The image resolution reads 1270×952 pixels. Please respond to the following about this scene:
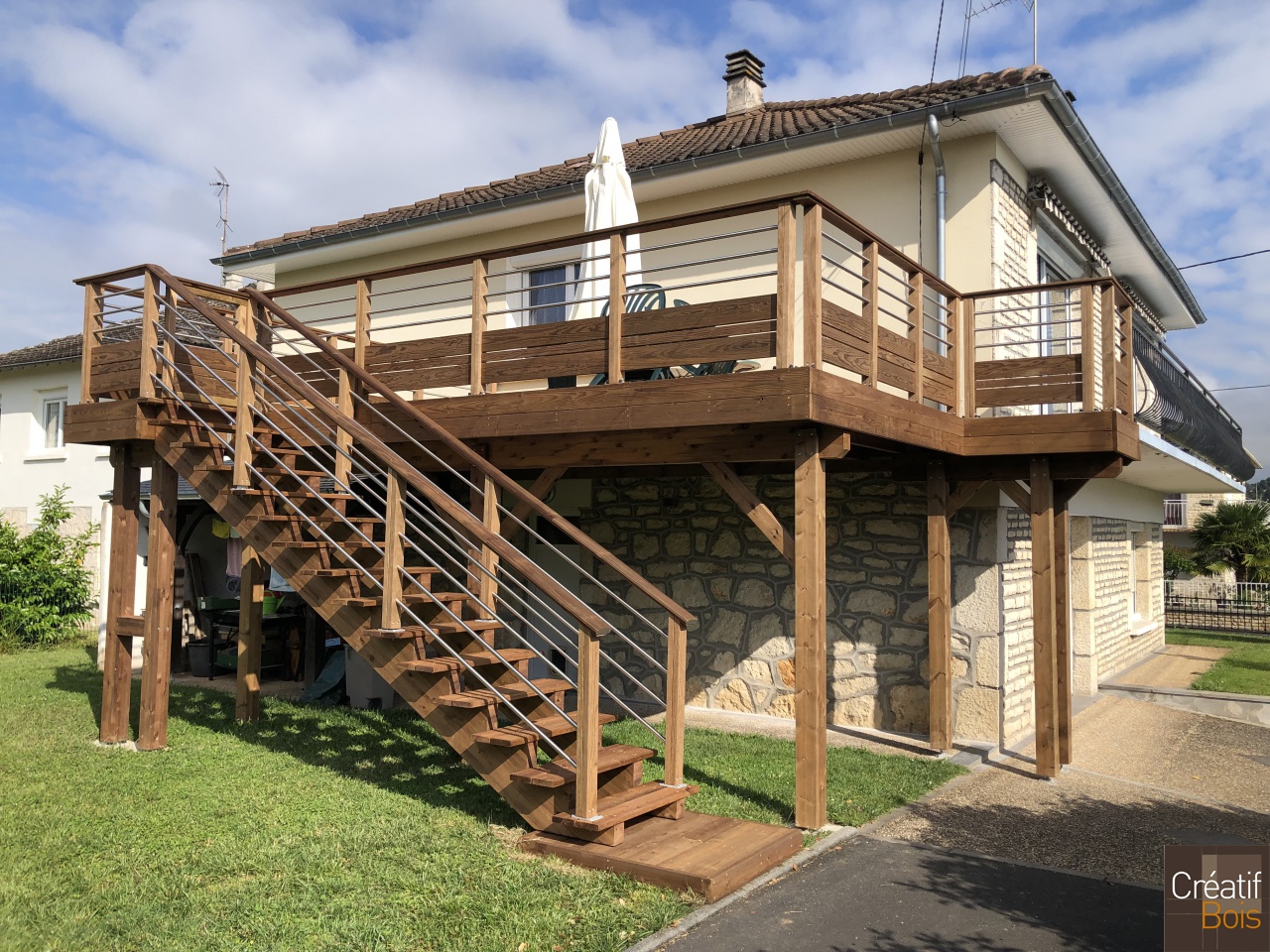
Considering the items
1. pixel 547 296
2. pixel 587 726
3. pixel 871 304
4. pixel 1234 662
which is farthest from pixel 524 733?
pixel 1234 662

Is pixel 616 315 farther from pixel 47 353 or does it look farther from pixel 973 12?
pixel 47 353

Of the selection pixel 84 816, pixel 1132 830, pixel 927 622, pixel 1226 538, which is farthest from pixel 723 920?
pixel 1226 538

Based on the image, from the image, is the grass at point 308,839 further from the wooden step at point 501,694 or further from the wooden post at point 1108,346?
the wooden post at point 1108,346

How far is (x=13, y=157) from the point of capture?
12.3 metres

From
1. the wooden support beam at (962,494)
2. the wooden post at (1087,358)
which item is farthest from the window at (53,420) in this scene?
the wooden post at (1087,358)

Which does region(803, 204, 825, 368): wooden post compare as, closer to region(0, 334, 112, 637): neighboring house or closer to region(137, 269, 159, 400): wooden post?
region(137, 269, 159, 400): wooden post

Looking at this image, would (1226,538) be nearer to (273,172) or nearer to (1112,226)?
(1112,226)

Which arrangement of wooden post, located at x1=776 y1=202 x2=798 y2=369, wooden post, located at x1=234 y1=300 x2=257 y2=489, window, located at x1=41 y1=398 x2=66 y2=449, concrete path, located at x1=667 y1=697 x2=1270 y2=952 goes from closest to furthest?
1. concrete path, located at x1=667 y1=697 x2=1270 y2=952
2. wooden post, located at x1=776 y1=202 x2=798 y2=369
3. wooden post, located at x1=234 y1=300 x2=257 y2=489
4. window, located at x1=41 y1=398 x2=66 y2=449

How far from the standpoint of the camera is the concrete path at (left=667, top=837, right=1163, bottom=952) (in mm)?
4199

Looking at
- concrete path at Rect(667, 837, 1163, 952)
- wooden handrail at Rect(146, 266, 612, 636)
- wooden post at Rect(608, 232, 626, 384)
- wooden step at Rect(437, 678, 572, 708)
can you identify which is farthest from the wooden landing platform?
wooden post at Rect(608, 232, 626, 384)

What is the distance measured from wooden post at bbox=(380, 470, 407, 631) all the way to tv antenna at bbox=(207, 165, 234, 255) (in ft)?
43.5

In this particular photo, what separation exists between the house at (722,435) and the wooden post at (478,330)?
0.08ft

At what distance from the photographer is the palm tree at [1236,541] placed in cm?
2336

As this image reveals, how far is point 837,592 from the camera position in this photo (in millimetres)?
8992
